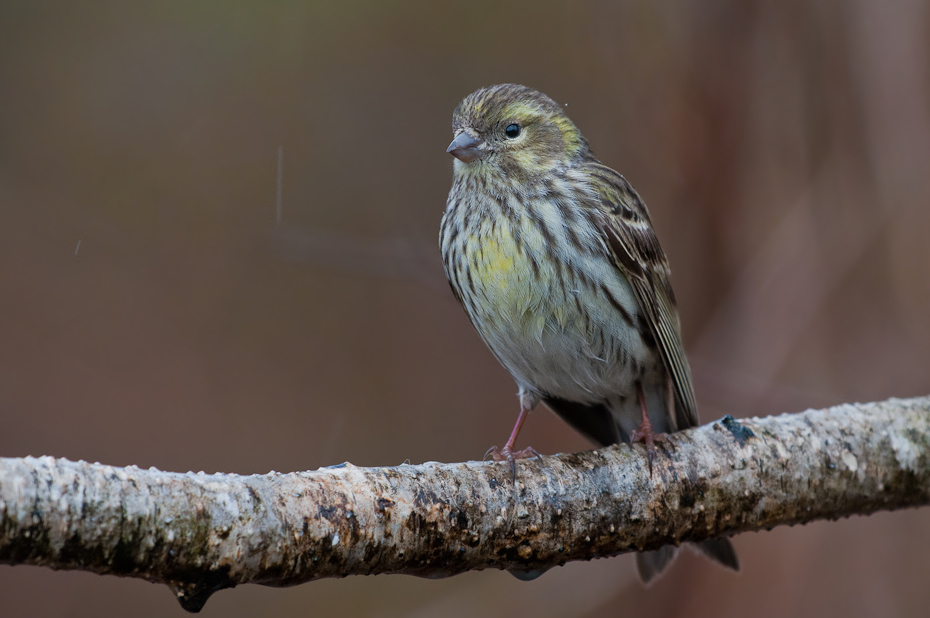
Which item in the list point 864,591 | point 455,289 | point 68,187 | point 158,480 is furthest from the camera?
point 68,187

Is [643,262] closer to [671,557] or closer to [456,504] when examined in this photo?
[671,557]

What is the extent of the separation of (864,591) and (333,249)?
3.89 meters

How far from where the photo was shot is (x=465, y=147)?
3.74m

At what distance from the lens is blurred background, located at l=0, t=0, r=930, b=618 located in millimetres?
5707

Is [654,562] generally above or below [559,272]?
below

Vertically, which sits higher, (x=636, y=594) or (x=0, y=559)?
(x=0, y=559)

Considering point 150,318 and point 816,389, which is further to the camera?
point 150,318

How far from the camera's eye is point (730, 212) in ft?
19.8

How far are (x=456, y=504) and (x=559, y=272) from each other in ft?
3.85

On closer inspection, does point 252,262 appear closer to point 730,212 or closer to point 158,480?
point 730,212

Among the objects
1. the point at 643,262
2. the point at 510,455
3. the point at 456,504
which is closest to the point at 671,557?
the point at 510,455

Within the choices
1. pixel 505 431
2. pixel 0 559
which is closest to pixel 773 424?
pixel 0 559

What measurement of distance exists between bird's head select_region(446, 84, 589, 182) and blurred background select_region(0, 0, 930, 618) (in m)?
1.80

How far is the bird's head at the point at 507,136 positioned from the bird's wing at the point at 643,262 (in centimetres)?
21
